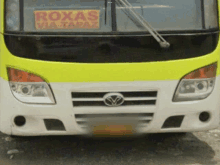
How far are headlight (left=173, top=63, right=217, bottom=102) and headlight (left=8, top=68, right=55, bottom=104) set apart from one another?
1.32 meters

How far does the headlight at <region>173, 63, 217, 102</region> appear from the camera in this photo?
4.88m

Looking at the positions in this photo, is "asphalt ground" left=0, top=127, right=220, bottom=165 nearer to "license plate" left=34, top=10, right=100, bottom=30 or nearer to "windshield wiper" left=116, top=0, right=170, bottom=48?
"windshield wiper" left=116, top=0, right=170, bottom=48

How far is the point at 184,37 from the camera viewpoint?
15.8ft

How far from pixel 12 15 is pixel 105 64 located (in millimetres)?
1102

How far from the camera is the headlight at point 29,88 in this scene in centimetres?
479

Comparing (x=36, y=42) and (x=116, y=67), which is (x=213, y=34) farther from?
(x=36, y=42)

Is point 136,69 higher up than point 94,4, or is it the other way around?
point 94,4

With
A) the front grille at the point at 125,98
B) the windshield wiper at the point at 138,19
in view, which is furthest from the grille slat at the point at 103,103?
the windshield wiper at the point at 138,19

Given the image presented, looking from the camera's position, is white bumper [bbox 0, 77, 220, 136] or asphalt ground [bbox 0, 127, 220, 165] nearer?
white bumper [bbox 0, 77, 220, 136]

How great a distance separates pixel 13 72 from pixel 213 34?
210 centimetres

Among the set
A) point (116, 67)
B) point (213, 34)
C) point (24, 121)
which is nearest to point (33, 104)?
point (24, 121)

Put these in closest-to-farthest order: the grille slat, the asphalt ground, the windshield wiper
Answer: the windshield wiper < the grille slat < the asphalt ground

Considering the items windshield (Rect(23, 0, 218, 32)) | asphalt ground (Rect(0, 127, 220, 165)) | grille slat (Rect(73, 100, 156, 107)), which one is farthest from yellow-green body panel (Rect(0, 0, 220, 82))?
asphalt ground (Rect(0, 127, 220, 165))

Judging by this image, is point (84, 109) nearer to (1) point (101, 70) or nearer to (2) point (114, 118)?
(2) point (114, 118)
